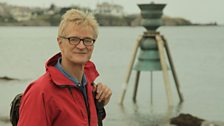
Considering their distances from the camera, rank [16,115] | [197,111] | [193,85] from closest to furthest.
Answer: [16,115]
[197,111]
[193,85]

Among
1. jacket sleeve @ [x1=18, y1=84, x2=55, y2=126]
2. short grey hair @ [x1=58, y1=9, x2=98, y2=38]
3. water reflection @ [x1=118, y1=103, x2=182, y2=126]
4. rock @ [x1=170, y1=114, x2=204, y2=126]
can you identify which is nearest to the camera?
jacket sleeve @ [x1=18, y1=84, x2=55, y2=126]

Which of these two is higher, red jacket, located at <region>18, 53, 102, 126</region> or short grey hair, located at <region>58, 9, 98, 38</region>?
short grey hair, located at <region>58, 9, 98, 38</region>

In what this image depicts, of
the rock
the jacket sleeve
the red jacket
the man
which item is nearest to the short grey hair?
the man

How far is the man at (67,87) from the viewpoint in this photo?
3.47 m

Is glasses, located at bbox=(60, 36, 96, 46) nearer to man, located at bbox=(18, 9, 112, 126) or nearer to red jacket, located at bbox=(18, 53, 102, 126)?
man, located at bbox=(18, 9, 112, 126)

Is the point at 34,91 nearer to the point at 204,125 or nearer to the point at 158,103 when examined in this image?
the point at 204,125

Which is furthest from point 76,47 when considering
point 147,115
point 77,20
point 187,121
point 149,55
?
point 147,115

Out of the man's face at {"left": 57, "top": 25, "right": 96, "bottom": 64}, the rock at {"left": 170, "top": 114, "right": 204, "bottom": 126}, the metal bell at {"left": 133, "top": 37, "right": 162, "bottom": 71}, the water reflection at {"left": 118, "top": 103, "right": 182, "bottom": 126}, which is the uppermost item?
the man's face at {"left": 57, "top": 25, "right": 96, "bottom": 64}

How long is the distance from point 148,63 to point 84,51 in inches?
472

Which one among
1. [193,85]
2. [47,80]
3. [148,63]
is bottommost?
[193,85]

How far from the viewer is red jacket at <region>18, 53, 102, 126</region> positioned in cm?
345

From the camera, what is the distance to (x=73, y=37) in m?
3.63

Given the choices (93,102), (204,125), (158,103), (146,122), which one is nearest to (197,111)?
(158,103)

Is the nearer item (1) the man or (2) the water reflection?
(1) the man
